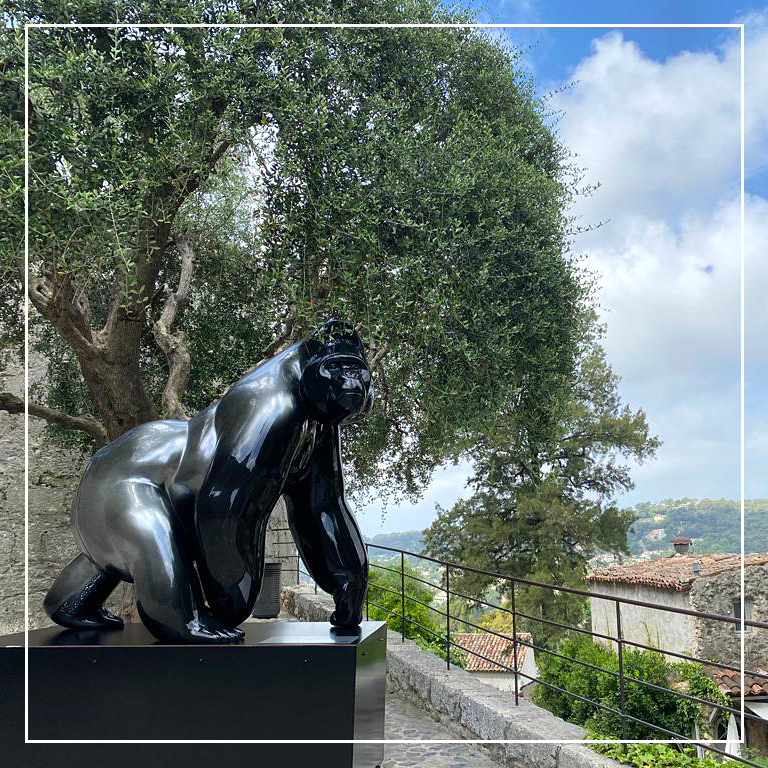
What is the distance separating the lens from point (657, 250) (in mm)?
4723

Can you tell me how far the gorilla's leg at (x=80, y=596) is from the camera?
3084mm

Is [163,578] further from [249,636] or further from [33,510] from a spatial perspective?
[33,510]

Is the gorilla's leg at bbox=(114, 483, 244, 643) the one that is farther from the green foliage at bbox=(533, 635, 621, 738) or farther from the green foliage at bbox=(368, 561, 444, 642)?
the green foliage at bbox=(533, 635, 621, 738)

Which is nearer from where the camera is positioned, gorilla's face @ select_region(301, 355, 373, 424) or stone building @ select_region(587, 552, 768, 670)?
gorilla's face @ select_region(301, 355, 373, 424)

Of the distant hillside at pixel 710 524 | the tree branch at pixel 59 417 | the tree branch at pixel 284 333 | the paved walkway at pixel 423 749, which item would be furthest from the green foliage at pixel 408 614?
the tree branch at pixel 59 417

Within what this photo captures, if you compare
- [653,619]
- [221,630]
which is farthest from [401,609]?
[653,619]

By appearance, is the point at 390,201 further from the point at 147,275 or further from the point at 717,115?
the point at 147,275

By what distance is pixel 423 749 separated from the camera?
4027 millimetres

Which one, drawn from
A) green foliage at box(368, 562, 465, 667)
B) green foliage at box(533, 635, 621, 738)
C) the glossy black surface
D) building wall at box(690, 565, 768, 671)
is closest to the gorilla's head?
the glossy black surface

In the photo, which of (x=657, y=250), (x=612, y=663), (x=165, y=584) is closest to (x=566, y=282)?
(x=657, y=250)

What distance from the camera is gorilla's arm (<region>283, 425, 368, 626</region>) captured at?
3023mm

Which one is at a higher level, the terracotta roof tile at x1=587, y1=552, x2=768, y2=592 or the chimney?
the chimney

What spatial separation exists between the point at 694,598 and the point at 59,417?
9481 millimetres

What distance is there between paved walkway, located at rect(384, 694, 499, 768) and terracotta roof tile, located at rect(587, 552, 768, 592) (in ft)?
26.7
